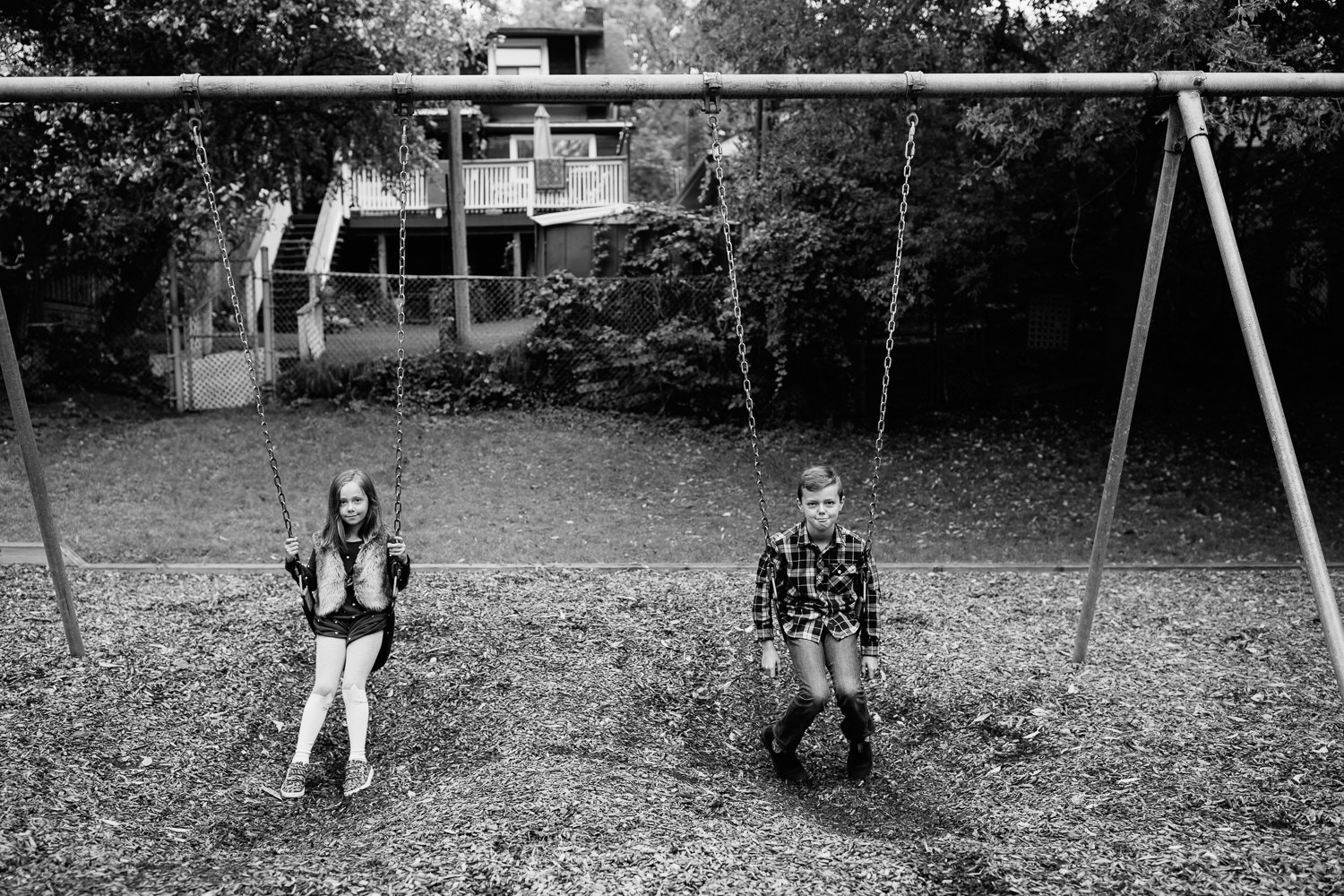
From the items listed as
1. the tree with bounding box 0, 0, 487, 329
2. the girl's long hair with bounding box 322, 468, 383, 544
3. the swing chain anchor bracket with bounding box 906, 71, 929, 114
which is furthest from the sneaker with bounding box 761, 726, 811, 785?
the tree with bounding box 0, 0, 487, 329

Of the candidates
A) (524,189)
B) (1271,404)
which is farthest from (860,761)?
(524,189)

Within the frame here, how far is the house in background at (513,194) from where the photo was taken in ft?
69.6

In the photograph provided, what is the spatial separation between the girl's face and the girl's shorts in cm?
37

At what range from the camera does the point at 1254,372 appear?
4.73 m

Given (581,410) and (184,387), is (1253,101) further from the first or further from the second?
(184,387)

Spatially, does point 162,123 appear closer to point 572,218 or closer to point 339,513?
point 572,218

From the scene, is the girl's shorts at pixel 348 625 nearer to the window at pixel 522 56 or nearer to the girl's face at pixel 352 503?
the girl's face at pixel 352 503

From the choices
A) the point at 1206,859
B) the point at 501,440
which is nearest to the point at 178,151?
the point at 501,440

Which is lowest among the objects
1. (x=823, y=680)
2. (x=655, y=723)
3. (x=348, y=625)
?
(x=655, y=723)

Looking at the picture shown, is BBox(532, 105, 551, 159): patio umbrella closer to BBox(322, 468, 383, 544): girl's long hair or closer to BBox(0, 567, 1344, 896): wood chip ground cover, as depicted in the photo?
BBox(0, 567, 1344, 896): wood chip ground cover

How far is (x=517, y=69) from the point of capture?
27.7m

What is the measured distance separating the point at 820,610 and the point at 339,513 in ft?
6.39

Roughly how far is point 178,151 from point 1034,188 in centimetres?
869

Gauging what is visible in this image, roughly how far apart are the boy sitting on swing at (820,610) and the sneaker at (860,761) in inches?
5.8
